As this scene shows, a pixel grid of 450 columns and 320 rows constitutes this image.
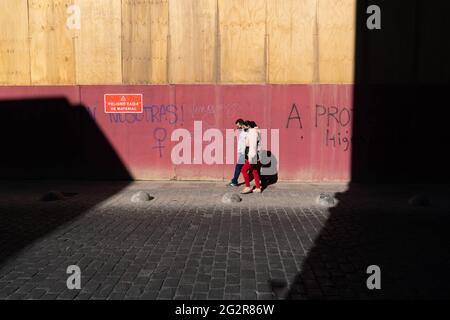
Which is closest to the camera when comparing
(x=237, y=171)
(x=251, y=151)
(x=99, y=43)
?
(x=251, y=151)

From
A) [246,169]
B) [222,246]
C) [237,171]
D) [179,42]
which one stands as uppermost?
[179,42]

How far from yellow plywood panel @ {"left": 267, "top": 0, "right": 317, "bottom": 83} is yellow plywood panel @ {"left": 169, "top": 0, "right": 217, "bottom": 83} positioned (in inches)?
61.7

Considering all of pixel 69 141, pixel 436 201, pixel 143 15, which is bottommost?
pixel 436 201

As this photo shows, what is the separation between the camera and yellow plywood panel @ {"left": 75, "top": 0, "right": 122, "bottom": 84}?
11578 millimetres

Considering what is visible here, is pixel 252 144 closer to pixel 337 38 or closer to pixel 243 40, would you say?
pixel 243 40

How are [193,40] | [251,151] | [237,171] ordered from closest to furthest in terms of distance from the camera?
[251,151]
[237,171]
[193,40]

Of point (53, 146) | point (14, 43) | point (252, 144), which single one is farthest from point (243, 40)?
point (14, 43)

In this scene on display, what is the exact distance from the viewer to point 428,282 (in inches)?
179

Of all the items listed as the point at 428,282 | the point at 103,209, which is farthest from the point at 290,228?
the point at 103,209

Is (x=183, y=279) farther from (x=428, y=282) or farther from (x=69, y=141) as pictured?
(x=69, y=141)

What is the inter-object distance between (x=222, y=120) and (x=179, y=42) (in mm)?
2413

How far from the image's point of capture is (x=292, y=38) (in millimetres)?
11367

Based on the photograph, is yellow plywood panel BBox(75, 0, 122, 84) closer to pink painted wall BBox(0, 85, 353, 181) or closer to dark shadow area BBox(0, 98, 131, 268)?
pink painted wall BBox(0, 85, 353, 181)

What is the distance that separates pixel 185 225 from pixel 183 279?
2.41m
